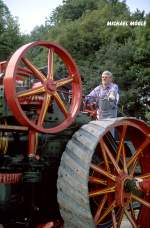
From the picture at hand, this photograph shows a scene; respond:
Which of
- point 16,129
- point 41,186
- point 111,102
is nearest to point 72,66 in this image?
point 16,129

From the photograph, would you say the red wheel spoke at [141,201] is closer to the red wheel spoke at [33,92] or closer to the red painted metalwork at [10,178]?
the red painted metalwork at [10,178]

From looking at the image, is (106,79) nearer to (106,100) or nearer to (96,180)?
(106,100)

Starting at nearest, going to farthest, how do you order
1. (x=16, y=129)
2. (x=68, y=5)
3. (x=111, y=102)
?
1. (x=16, y=129)
2. (x=111, y=102)
3. (x=68, y=5)

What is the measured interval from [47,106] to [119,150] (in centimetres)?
110

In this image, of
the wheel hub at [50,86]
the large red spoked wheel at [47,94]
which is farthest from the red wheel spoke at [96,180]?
the wheel hub at [50,86]

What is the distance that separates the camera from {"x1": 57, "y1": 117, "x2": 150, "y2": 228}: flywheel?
12.5 feet

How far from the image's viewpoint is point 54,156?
14.6 feet

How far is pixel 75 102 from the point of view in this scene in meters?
4.36

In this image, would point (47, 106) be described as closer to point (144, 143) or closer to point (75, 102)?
point (75, 102)

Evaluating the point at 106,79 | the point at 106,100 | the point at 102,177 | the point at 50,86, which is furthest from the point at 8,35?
the point at 50,86

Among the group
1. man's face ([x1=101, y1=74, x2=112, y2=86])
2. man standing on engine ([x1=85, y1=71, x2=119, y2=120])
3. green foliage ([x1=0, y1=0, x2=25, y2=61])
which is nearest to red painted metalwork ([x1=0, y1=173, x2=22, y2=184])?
man standing on engine ([x1=85, y1=71, x2=119, y2=120])

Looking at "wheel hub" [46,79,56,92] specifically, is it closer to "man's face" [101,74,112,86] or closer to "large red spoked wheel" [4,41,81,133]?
"large red spoked wheel" [4,41,81,133]

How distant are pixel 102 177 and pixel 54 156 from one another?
0.70m

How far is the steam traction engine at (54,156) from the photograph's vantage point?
383cm
